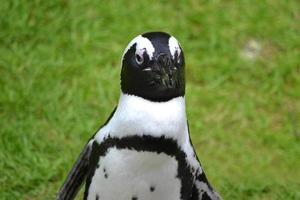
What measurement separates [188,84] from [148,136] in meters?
2.10

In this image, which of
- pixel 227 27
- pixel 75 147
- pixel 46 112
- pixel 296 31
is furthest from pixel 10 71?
pixel 296 31

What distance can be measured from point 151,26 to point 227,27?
1.57 ft

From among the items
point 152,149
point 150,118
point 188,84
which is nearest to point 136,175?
point 152,149

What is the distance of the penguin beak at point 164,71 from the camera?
244 centimetres

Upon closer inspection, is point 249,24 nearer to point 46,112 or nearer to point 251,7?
point 251,7

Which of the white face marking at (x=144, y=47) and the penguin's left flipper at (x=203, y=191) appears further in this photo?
the penguin's left flipper at (x=203, y=191)

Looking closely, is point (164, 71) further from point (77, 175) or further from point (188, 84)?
point (188, 84)

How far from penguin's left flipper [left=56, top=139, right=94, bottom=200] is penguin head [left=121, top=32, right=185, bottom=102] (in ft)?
1.13

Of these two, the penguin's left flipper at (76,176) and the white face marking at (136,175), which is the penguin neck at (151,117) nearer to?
the white face marking at (136,175)

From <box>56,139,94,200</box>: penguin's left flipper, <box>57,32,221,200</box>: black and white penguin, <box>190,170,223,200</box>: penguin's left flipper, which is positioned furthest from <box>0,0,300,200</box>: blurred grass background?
<box>57,32,221,200</box>: black and white penguin

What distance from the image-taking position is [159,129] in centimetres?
244

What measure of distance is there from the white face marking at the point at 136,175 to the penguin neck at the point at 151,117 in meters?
0.08

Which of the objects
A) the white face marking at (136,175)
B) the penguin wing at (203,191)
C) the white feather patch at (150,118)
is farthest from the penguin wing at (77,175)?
the penguin wing at (203,191)

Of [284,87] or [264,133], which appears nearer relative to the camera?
[264,133]
